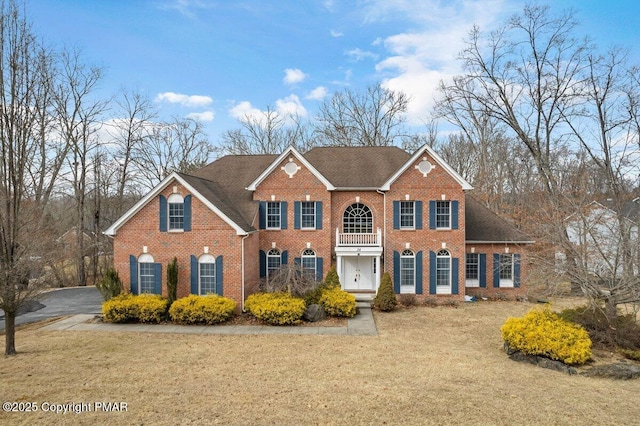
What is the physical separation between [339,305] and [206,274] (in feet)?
20.9

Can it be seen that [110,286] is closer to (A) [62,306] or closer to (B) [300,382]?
(A) [62,306]

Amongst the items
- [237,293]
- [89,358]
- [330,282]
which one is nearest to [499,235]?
[330,282]

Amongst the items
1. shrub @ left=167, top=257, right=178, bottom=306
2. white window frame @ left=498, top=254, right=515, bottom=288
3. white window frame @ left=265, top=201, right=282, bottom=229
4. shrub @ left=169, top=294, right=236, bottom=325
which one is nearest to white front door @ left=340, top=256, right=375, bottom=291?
white window frame @ left=265, top=201, right=282, bottom=229

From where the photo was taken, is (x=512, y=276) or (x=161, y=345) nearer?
(x=161, y=345)

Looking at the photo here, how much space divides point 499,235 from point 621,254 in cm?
911

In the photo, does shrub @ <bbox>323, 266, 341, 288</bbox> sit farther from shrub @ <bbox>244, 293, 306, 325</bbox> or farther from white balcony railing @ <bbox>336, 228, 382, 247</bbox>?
shrub @ <bbox>244, 293, 306, 325</bbox>

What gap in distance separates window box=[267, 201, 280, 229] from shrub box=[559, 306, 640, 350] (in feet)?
45.6

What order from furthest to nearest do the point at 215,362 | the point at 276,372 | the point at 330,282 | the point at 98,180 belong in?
the point at 98,180 < the point at 330,282 < the point at 215,362 < the point at 276,372

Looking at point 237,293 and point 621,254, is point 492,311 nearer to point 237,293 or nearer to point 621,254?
point 621,254

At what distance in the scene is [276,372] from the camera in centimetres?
1051

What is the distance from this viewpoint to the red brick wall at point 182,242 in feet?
57.7

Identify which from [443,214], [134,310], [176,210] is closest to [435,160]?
[443,214]

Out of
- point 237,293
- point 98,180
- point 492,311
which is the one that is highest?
point 98,180

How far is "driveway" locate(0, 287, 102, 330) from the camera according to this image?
702 inches
